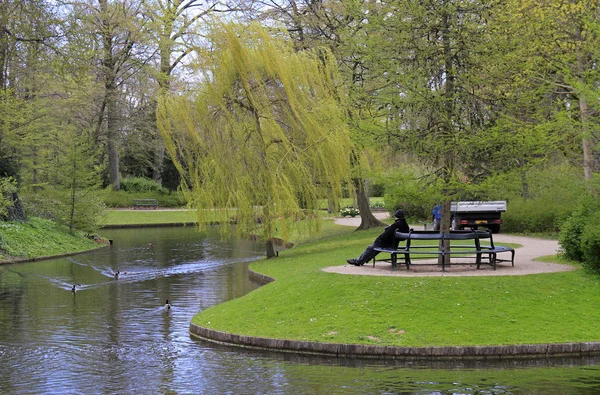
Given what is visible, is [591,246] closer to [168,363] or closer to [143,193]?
[168,363]

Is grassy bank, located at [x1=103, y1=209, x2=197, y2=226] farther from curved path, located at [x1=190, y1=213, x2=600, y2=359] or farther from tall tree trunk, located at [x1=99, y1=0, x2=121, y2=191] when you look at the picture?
curved path, located at [x1=190, y1=213, x2=600, y2=359]

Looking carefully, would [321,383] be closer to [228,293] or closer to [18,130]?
[228,293]

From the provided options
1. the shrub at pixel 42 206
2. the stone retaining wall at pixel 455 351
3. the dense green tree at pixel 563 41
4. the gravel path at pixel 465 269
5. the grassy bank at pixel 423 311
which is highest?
the dense green tree at pixel 563 41

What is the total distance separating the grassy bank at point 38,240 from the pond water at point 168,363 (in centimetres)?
856

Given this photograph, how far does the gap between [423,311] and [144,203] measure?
4894cm

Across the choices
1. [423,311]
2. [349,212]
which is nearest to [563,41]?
[423,311]

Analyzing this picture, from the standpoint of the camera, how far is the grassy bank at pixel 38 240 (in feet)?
107

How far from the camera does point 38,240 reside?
35.0m

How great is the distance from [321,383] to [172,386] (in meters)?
2.32

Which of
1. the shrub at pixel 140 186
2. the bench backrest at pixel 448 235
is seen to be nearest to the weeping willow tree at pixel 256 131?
the bench backrest at pixel 448 235

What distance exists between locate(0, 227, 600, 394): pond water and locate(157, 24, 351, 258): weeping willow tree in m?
2.91

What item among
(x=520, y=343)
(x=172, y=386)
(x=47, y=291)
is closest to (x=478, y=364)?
(x=520, y=343)

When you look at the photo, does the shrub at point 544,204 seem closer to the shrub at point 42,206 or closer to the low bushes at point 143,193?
the shrub at point 42,206

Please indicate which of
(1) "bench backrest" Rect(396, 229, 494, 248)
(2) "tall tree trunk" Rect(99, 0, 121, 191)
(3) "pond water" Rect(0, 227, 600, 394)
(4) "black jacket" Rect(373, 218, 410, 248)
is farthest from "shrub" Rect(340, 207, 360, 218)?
(1) "bench backrest" Rect(396, 229, 494, 248)
